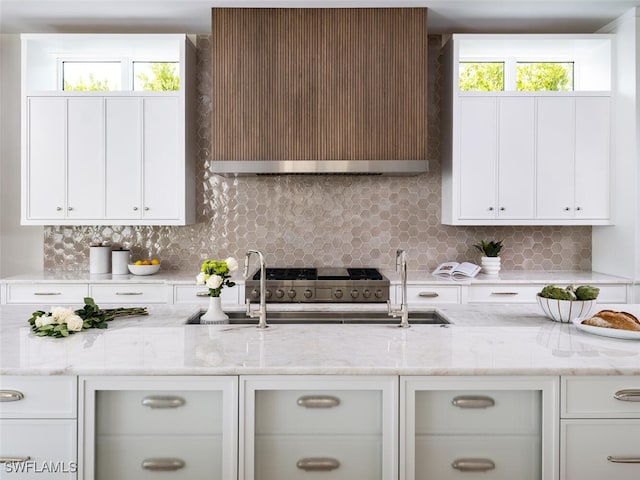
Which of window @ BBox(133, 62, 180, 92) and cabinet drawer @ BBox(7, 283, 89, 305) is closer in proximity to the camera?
cabinet drawer @ BBox(7, 283, 89, 305)

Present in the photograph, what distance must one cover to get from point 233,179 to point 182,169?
561 millimetres

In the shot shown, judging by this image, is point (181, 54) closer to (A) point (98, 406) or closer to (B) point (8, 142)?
(B) point (8, 142)

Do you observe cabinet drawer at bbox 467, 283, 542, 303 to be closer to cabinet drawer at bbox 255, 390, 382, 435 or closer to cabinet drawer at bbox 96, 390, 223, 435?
cabinet drawer at bbox 255, 390, 382, 435

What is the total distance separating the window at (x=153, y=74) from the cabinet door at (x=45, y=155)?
30.0 inches

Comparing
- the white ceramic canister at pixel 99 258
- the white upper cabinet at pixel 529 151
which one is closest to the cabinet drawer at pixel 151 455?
the white ceramic canister at pixel 99 258

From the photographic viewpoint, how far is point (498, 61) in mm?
4590

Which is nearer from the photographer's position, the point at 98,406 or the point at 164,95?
the point at 98,406

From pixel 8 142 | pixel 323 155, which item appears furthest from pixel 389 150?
pixel 8 142

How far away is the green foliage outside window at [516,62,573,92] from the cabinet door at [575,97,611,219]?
564 mm

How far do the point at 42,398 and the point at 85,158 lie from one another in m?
2.82

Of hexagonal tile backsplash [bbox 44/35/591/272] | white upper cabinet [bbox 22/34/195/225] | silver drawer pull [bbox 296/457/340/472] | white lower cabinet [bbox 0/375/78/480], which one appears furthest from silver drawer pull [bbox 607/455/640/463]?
white upper cabinet [bbox 22/34/195/225]

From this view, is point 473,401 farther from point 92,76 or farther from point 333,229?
point 92,76

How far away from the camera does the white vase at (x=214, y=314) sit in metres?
2.43

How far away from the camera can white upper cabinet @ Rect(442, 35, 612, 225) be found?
4.10 m
